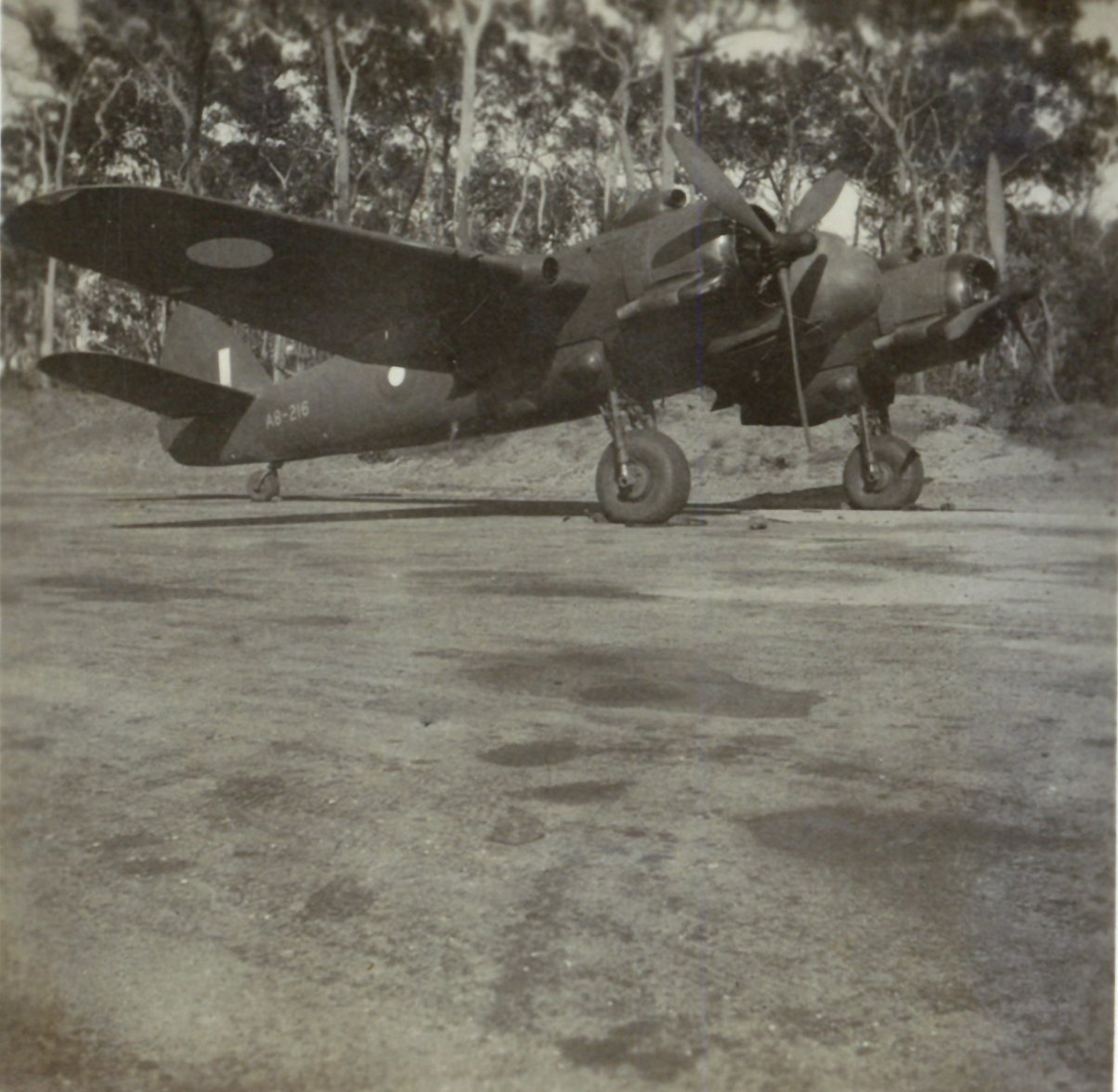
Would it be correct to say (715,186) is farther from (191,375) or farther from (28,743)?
(191,375)

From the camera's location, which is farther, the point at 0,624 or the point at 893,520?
the point at 893,520

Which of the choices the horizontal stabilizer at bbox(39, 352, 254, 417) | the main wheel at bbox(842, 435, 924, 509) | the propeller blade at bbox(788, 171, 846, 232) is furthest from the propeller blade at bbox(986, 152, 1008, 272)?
the horizontal stabilizer at bbox(39, 352, 254, 417)

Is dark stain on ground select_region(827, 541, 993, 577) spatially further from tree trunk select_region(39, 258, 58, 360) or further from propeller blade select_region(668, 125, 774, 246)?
tree trunk select_region(39, 258, 58, 360)

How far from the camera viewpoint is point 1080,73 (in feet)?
11.7

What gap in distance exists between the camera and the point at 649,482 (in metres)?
11.6

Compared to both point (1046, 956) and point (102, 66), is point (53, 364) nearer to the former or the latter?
point (102, 66)

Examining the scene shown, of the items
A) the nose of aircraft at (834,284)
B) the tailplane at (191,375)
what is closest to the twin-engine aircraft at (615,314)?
the nose of aircraft at (834,284)

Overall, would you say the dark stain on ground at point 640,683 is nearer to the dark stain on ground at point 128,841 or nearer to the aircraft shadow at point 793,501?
the dark stain on ground at point 128,841

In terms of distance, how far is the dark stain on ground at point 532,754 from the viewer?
3504 mm

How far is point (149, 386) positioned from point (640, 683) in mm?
12065

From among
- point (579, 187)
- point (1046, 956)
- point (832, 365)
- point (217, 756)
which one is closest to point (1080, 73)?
point (1046, 956)

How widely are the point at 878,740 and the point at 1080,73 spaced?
7.11ft

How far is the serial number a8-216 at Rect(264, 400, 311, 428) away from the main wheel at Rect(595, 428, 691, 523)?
5.12 m

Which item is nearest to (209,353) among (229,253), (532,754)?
(229,253)
